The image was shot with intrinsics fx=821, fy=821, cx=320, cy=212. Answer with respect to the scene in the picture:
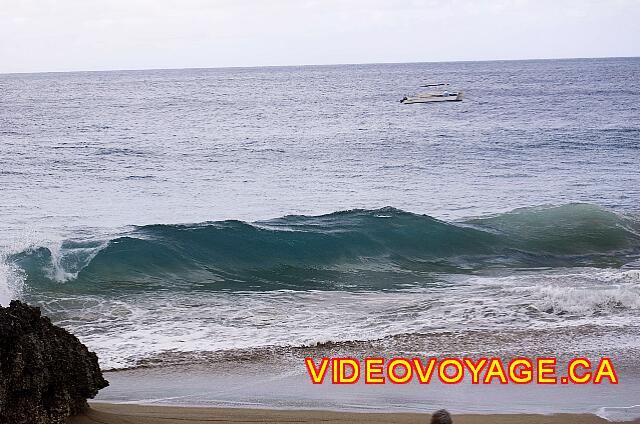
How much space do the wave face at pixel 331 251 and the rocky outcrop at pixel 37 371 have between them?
301 inches

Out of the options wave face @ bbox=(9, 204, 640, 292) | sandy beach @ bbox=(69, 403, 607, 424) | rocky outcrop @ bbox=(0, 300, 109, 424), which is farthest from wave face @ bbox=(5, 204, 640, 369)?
rocky outcrop @ bbox=(0, 300, 109, 424)

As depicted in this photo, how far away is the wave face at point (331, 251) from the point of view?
14281 mm

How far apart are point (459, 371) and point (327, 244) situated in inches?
335

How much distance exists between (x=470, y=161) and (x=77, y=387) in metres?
26.5

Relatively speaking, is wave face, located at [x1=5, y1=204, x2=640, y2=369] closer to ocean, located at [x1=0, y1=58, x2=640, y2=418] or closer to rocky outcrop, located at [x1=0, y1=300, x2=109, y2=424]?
ocean, located at [x1=0, y1=58, x2=640, y2=418]

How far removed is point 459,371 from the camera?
28.0 ft

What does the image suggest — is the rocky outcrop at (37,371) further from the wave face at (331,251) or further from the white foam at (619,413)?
the wave face at (331,251)

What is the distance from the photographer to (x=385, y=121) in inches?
1983

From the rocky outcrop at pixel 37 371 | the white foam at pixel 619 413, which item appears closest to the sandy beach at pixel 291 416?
the white foam at pixel 619 413

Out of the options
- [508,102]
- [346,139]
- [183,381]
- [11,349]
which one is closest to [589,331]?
[183,381]

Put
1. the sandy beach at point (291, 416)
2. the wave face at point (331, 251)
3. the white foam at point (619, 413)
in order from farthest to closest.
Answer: the wave face at point (331, 251) → the white foam at point (619, 413) → the sandy beach at point (291, 416)

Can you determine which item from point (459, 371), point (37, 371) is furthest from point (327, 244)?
point (37, 371)

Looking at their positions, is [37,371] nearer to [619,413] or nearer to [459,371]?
[459,371]

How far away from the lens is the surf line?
8.30 meters
